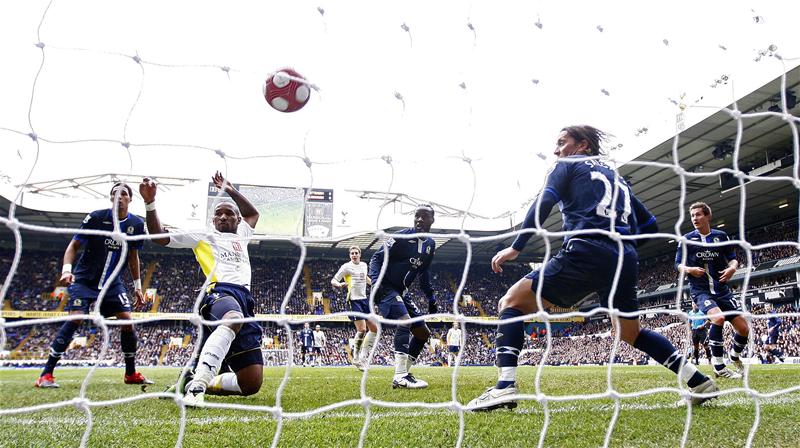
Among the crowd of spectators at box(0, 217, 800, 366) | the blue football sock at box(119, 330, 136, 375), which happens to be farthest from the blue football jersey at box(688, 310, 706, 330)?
the crowd of spectators at box(0, 217, 800, 366)

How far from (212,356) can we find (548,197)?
227cm

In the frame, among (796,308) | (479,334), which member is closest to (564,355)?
(479,334)

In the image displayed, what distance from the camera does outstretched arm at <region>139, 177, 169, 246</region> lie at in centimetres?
316

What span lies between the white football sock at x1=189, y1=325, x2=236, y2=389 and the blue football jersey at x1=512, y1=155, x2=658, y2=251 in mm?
1896

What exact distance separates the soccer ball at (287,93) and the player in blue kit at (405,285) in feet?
7.30

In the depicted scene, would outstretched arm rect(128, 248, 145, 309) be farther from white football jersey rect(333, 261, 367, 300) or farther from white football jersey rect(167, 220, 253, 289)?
white football jersey rect(333, 261, 367, 300)

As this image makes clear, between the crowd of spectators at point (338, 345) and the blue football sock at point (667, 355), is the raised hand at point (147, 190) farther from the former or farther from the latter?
the crowd of spectators at point (338, 345)

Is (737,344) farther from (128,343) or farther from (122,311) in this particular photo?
(122,311)

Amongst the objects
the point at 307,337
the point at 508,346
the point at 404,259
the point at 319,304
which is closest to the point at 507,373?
the point at 508,346

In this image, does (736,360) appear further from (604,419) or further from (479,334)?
(479,334)

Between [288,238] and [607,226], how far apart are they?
1.97 metres

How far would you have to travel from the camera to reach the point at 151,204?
332cm

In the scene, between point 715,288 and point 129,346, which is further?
point 715,288

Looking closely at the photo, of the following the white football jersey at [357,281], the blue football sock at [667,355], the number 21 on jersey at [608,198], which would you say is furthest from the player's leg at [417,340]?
the white football jersey at [357,281]
